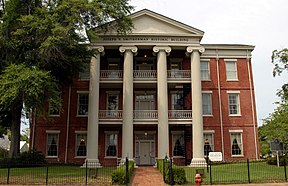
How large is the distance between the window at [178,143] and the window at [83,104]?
28.3ft

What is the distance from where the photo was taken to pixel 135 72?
92.2ft

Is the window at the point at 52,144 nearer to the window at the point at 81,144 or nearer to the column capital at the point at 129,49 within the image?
the window at the point at 81,144

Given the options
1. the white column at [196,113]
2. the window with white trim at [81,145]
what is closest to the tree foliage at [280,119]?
the white column at [196,113]

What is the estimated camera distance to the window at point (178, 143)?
28.1 metres

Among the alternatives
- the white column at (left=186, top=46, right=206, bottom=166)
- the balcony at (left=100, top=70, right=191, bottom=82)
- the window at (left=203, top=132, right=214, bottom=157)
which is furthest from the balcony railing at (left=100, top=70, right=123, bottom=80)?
the window at (left=203, top=132, right=214, bottom=157)

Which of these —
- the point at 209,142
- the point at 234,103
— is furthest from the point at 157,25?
the point at 209,142

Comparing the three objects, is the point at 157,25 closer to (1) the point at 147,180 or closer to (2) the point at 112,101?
(2) the point at 112,101

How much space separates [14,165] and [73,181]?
8820 millimetres

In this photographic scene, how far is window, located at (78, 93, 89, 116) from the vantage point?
28934 mm

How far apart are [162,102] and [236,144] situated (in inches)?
351

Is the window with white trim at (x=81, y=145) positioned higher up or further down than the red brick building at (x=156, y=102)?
further down

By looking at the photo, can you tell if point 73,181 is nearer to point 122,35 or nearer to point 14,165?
point 14,165

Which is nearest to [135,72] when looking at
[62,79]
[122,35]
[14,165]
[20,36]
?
[122,35]

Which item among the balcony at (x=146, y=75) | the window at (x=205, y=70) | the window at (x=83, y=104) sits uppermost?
the window at (x=205, y=70)
